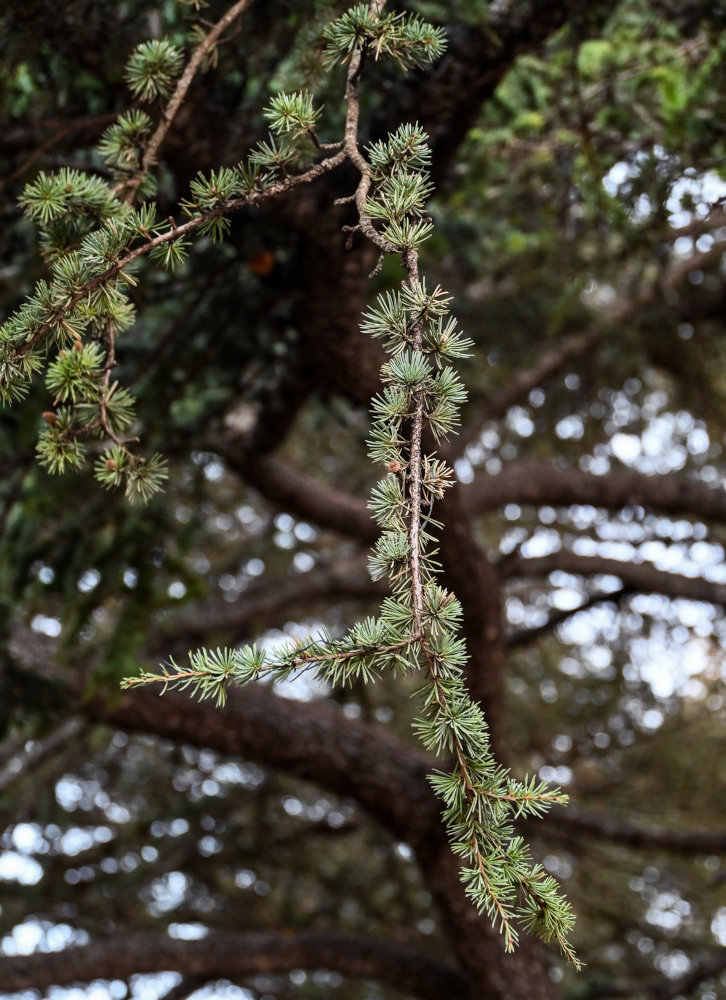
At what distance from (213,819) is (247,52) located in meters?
4.68

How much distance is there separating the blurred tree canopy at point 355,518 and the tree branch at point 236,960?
0.02 metres

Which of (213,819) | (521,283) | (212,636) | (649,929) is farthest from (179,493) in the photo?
(649,929)

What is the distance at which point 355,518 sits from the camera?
16.3 feet

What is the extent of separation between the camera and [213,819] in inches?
234

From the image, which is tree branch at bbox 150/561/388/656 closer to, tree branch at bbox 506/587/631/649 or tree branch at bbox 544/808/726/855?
tree branch at bbox 506/587/631/649

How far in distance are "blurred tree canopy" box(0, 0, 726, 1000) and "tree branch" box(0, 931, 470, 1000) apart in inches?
0.6

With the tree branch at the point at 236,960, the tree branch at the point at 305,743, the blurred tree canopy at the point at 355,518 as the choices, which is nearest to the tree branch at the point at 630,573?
the blurred tree canopy at the point at 355,518

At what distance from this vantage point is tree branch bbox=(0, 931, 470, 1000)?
4.28 metres

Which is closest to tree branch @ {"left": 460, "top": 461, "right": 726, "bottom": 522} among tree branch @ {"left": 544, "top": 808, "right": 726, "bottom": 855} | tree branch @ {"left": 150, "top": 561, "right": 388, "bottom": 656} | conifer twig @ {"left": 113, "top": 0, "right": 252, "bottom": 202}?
tree branch @ {"left": 150, "top": 561, "right": 388, "bottom": 656}

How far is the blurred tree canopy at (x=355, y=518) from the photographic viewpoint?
271 cm

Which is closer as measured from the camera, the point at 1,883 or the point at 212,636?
the point at 1,883

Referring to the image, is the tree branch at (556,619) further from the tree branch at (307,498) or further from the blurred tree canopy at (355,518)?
the tree branch at (307,498)

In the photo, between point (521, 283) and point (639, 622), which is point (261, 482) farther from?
point (639, 622)

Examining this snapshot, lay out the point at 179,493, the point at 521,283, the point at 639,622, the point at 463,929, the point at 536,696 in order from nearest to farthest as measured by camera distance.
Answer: the point at 463,929 < the point at 179,493 < the point at 521,283 < the point at 639,622 < the point at 536,696
